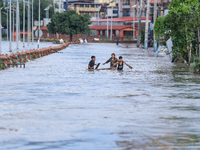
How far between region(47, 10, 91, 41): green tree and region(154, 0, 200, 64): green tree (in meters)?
80.8

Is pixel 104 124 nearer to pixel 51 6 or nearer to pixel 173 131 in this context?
pixel 173 131

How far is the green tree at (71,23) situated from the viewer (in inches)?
4508

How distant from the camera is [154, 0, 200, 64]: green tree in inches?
1271

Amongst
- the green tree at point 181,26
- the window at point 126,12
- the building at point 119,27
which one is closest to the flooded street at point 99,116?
the green tree at point 181,26

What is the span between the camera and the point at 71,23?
115500 millimetres

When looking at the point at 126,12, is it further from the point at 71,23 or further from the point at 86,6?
the point at 71,23

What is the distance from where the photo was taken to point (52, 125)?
9.90m

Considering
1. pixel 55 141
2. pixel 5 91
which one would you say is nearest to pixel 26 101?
pixel 5 91

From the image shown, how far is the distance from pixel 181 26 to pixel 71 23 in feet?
274

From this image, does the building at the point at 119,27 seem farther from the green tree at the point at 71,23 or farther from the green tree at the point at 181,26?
the green tree at the point at 181,26

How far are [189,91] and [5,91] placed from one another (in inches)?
241

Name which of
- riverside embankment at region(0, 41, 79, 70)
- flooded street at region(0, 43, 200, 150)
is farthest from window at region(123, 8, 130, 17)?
flooded street at region(0, 43, 200, 150)

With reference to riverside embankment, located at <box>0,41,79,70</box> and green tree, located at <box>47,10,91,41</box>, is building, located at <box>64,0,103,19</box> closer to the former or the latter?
green tree, located at <box>47,10,91,41</box>

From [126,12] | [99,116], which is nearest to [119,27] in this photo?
[126,12]
